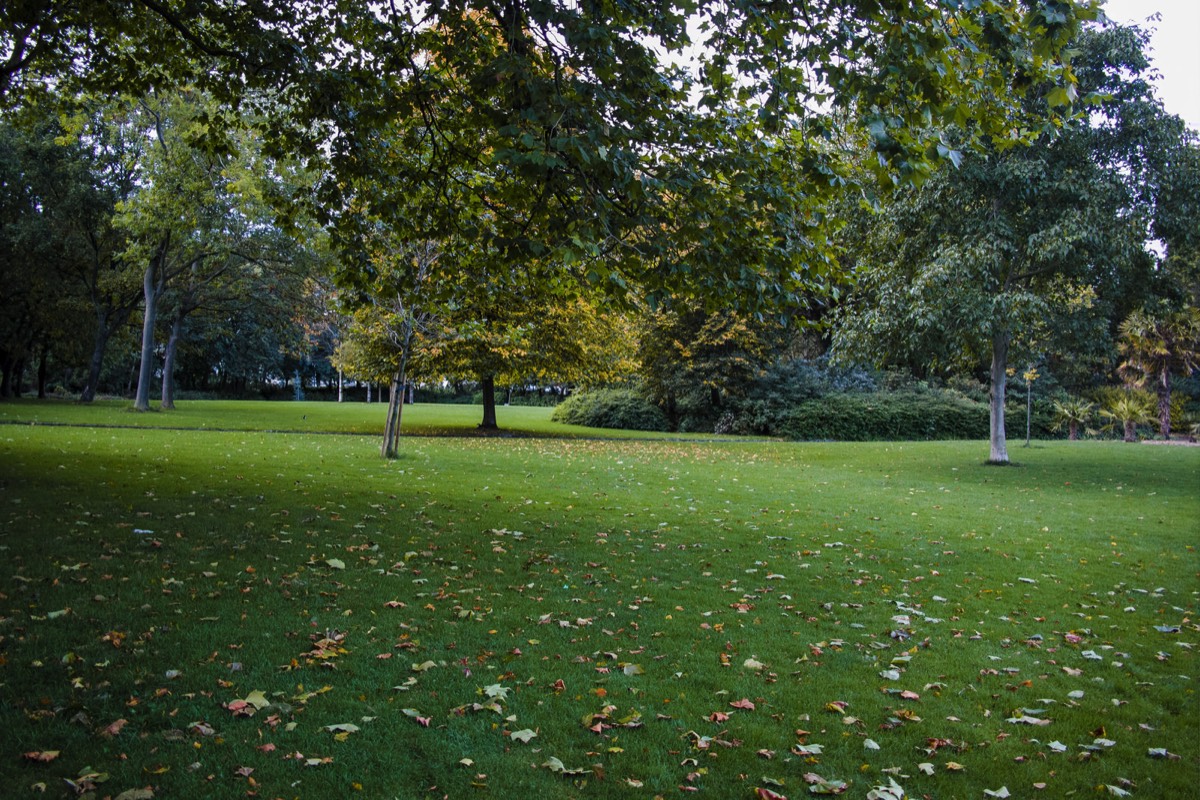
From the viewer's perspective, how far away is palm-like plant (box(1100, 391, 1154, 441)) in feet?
113

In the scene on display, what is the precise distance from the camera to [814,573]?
787 centimetres

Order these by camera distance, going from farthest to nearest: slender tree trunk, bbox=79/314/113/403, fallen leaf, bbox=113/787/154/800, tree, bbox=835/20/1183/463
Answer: slender tree trunk, bbox=79/314/113/403
tree, bbox=835/20/1183/463
fallen leaf, bbox=113/787/154/800

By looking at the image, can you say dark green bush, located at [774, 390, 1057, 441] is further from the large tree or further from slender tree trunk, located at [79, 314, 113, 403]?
slender tree trunk, located at [79, 314, 113, 403]

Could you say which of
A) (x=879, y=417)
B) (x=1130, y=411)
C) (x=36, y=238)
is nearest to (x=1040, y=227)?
(x=879, y=417)

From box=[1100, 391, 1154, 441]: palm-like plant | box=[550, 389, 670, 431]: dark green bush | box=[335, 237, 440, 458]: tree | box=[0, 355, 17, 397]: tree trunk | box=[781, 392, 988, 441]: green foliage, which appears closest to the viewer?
box=[335, 237, 440, 458]: tree

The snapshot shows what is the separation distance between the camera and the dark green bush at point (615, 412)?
1412 inches

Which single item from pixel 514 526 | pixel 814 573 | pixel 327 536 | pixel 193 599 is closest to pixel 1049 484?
pixel 814 573

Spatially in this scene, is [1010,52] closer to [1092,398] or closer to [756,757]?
[756,757]

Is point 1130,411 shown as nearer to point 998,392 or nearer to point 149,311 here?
point 998,392

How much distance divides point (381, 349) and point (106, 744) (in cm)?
2170

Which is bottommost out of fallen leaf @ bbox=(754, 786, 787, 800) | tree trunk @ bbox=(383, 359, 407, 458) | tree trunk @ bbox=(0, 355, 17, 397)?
fallen leaf @ bbox=(754, 786, 787, 800)

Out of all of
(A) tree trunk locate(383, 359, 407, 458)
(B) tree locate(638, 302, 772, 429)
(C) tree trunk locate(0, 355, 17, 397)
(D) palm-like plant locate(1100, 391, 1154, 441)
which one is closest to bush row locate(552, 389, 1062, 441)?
(B) tree locate(638, 302, 772, 429)

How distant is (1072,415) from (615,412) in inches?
824

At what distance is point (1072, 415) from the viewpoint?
34.3 metres
